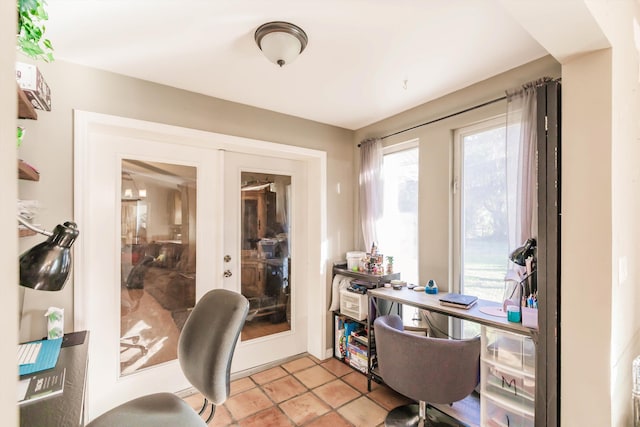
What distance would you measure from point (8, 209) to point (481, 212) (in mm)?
2474

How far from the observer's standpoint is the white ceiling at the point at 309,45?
142cm

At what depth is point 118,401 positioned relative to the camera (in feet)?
7.06

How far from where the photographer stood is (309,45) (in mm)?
1712

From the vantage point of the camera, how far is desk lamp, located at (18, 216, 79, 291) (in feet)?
3.31

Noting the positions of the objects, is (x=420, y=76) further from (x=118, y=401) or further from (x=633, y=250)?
(x=118, y=401)

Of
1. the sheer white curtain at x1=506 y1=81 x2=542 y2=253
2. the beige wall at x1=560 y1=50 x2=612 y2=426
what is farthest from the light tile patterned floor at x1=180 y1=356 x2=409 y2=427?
the sheer white curtain at x1=506 y1=81 x2=542 y2=253

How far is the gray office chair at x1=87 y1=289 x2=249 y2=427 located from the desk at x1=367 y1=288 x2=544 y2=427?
1.37m

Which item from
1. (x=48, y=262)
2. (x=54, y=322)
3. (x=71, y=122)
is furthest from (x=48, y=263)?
(x=71, y=122)

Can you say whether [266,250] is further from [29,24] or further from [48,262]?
[29,24]

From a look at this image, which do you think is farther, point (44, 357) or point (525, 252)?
point (525, 252)

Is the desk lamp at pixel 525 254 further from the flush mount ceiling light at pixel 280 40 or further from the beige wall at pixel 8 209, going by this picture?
the beige wall at pixel 8 209

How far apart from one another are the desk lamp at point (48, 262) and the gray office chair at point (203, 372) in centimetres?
61

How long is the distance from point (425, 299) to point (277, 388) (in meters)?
1.43

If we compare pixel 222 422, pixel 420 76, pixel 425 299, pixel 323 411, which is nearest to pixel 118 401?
pixel 222 422
